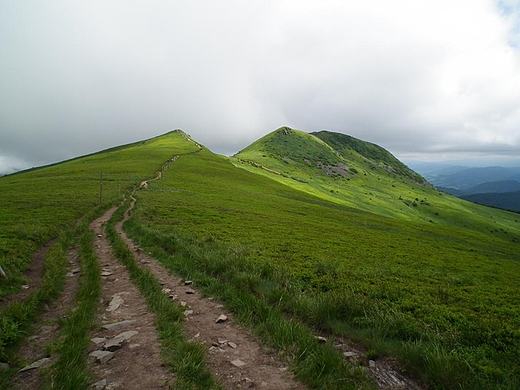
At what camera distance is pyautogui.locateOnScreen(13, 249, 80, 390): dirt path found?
19.5ft

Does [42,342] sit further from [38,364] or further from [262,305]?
[262,305]

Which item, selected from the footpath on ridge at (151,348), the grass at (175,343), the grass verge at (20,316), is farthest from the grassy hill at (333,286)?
the grass at (175,343)

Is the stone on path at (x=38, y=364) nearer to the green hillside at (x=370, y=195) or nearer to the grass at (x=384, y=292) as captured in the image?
the grass at (x=384, y=292)

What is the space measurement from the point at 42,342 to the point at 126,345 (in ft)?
7.72

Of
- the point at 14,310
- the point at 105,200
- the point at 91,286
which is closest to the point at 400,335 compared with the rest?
the point at 91,286

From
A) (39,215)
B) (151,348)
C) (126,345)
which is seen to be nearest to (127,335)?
(126,345)

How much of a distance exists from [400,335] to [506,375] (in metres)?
2.53

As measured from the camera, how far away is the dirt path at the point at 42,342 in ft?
19.5

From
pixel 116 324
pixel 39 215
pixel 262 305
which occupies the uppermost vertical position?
pixel 262 305

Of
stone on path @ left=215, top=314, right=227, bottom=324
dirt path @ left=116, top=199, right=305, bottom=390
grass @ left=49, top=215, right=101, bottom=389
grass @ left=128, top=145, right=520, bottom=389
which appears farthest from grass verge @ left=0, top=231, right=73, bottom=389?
grass @ left=128, top=145, right=520, bottom=389

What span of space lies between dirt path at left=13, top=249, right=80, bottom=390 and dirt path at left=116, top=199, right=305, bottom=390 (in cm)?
337

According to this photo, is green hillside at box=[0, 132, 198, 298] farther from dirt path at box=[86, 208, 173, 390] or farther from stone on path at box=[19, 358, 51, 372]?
stone on path at box=[19, 358, 51, 372]

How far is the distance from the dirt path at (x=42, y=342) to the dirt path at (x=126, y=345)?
40.5 inches

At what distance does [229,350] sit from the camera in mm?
7242
